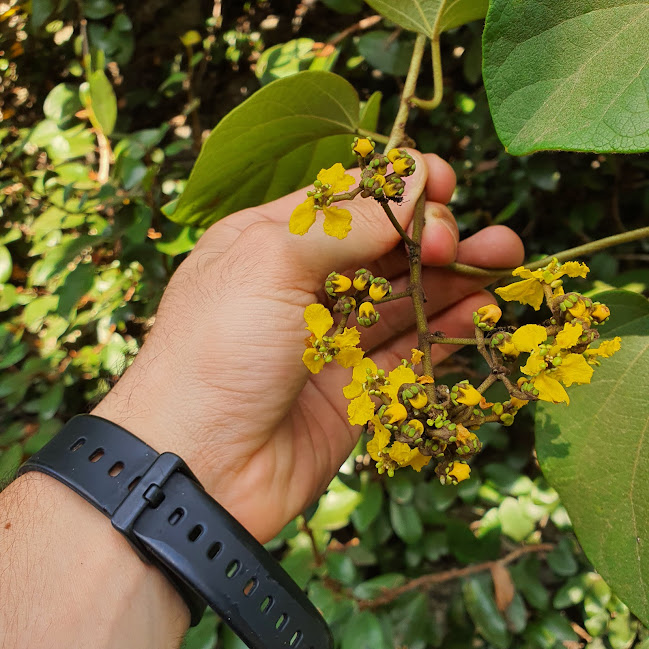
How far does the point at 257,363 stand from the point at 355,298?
195mm

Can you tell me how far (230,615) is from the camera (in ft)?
2.18

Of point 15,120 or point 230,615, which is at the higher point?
point 15,120

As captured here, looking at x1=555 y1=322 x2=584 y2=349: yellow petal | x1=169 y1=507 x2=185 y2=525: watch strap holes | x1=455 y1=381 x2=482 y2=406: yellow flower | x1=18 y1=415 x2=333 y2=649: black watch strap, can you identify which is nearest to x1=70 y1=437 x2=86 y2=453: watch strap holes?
x1=18 y1=415 x2=333 y2=649: black watch strap

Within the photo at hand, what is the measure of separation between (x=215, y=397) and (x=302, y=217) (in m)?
0.31

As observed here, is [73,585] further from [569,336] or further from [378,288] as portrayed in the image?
[569,336]

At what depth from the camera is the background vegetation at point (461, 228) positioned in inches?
43.6

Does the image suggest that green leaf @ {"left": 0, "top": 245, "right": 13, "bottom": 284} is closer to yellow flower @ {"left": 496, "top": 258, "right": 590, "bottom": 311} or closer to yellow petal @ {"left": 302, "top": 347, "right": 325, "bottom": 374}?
yellow petal @ {"left": 302, "top": 347, "right": 325, "bottom": 374}

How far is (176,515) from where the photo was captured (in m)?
0.69

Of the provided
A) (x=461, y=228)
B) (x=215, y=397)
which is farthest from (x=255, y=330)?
(x=461, y=228)

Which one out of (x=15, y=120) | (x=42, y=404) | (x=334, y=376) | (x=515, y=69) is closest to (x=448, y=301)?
(x=334, y=376)

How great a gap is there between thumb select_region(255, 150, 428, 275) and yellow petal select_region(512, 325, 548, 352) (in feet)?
0.78

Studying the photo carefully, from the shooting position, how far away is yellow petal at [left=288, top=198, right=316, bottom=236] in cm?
58

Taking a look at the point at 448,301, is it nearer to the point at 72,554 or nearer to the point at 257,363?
the point at 257,363

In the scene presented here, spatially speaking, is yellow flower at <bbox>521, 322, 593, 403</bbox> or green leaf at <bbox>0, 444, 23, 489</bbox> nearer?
yellow flower at <bbox>521, 322, 593, 403</bbox>
